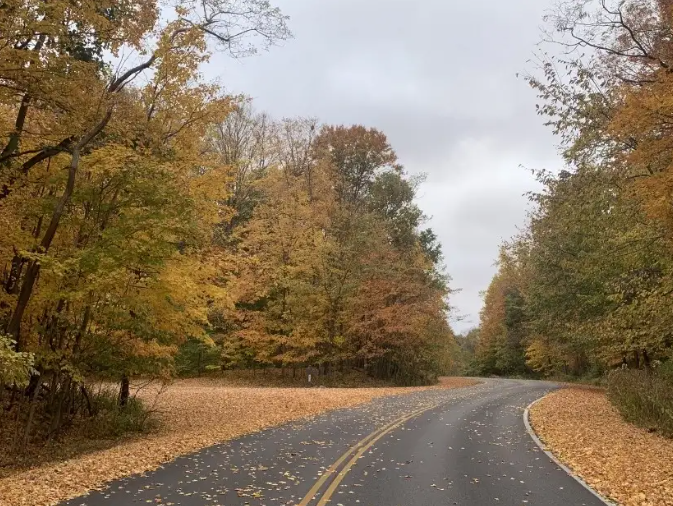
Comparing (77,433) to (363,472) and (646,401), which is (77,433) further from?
(646,401)

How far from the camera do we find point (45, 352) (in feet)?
37.6

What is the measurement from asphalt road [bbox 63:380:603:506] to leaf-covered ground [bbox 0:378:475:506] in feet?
1.77

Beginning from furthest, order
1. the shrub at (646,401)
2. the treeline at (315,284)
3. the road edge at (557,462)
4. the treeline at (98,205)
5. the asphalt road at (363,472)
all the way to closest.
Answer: the treeline at (315,284) → the shrub at (646,401) → the treeline at (98,205) → the road edge at (557,462) → the asphalt road at (363,472)

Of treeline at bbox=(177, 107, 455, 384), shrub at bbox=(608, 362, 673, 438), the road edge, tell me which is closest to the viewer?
the road edge

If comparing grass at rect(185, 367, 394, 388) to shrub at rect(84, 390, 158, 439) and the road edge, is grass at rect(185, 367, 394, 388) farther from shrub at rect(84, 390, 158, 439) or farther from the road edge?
the road edge

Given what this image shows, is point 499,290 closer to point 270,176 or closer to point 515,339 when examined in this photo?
point 515,339

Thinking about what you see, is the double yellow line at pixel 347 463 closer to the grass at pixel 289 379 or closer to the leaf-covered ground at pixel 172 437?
the leaf-covered ground at pixel 172 437

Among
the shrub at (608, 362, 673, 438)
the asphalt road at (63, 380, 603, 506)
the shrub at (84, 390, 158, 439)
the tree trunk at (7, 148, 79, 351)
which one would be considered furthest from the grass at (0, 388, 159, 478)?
the shrub at (608, 362, 673, 438)

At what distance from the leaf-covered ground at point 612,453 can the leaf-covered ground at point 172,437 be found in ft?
22.8

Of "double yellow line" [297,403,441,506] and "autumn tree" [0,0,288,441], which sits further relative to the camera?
"autumn tree" [0,0,288,441]

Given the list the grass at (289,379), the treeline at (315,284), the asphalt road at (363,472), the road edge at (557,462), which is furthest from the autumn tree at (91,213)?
the grass at (289,379)

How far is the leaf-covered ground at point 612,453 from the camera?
764cm

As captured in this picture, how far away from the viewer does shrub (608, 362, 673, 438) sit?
12.8m

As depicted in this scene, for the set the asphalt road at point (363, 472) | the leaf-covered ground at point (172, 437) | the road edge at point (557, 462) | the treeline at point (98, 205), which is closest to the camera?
the asphalt road at point (363, 472)
